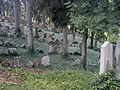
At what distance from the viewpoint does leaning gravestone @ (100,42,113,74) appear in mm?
7444

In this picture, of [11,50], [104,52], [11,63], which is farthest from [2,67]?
[104,52]

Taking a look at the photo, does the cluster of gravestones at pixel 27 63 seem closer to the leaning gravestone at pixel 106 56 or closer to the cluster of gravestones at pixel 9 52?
the cluster of gravestones at pixel 9 52

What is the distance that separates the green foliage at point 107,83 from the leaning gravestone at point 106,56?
1.03 feet

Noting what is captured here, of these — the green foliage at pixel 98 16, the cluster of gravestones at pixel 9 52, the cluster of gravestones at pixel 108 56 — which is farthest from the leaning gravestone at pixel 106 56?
the cluster of gravestones at pixel 9 52

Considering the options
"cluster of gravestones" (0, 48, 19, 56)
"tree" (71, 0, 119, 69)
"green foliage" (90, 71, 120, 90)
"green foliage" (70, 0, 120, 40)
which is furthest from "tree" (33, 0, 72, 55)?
"green foliage" (90, 71, 120, 90)

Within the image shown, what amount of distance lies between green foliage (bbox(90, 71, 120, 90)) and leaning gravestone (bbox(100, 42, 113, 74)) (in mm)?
313

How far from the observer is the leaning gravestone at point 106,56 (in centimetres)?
744

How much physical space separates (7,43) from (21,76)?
299 inches

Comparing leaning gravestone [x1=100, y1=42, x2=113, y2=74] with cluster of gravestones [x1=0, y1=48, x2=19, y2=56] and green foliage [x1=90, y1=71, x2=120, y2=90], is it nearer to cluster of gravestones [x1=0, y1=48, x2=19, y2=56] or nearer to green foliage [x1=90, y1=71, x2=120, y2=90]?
green foliage [x1=90, y1=71, x2=120, y2=90]

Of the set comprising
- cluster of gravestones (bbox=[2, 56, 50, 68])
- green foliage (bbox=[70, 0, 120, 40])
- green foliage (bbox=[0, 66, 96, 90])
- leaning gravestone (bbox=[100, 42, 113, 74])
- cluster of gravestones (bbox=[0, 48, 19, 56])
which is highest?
green foliage (bbox=[70, 0, 120, 40])

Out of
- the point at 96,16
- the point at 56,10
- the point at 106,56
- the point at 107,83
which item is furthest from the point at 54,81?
the point at 56,10

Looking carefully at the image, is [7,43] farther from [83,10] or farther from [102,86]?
[102,86]

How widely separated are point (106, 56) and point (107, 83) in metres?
1.05

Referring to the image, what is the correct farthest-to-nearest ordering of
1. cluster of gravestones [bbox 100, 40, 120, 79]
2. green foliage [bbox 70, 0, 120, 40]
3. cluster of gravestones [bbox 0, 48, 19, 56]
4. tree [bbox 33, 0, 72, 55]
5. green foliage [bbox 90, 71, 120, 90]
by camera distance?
cluster of gravestones [bbox 0, 48, 19, 56]
tree [bbox 33, 0, 72, 55]
green foliage [bbox 70, 0, 120, 40]
cluster of gravestones [bbox 100, 40, 120, 79]
green foliage [bbox 90, 71, 120, 90]
